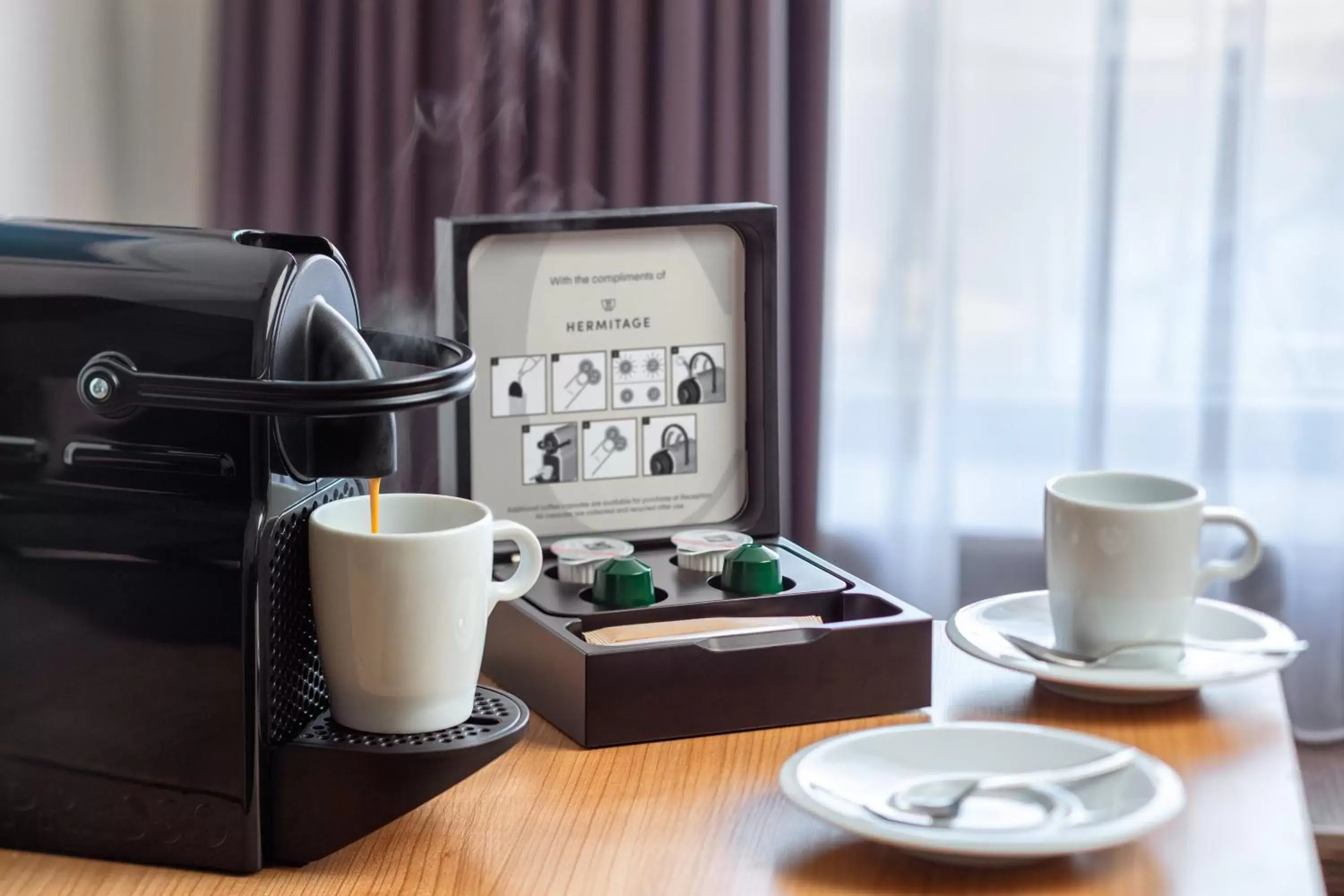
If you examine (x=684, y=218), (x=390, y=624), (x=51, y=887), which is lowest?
(x=51, y=887)

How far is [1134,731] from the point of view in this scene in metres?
0.88

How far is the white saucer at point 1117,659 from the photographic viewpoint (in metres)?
0.90

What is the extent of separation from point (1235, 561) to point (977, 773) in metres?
0.31

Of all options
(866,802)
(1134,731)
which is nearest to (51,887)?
(866,802)

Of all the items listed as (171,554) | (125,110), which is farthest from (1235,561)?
(125,110)

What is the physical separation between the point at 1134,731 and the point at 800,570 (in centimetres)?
24

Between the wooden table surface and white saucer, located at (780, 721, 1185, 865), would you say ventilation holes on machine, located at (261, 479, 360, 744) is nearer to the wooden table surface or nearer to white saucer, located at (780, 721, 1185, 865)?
the wooden table surface

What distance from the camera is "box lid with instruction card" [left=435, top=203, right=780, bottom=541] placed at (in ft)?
3.50

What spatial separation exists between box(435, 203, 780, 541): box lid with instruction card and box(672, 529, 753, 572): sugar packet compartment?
4 centimetres

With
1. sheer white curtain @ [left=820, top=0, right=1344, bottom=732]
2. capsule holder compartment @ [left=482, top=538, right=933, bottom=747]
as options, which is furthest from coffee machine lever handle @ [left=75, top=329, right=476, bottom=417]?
sheer white curtain @ [left=820, top=0, right=1344, bottom=732]

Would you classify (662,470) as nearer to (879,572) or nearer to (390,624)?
(390,624)

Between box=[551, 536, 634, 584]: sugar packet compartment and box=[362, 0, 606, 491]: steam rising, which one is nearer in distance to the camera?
box=[551, 536, 634, 584]: sugar packet compartment

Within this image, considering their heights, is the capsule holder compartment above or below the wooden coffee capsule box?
below

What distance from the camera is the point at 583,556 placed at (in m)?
0.99
